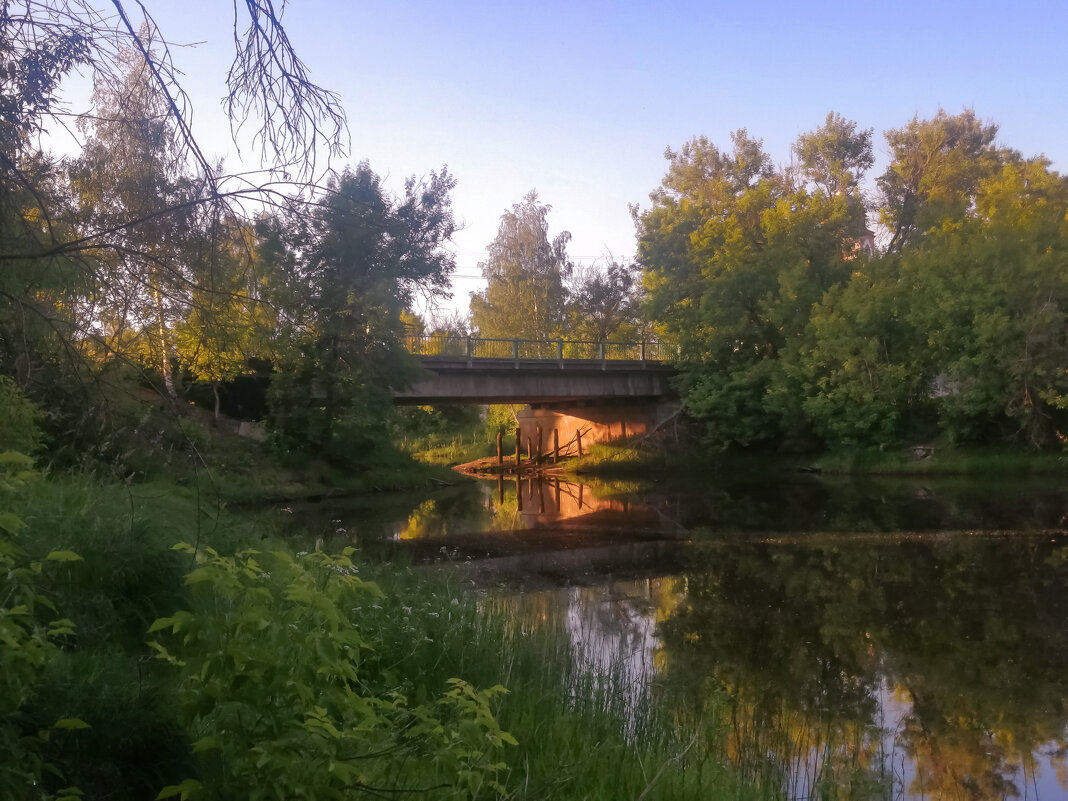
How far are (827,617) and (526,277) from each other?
43.4 metres

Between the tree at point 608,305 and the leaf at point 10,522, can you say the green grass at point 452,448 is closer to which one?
the tree at point 608,305

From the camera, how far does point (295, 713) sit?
309cm

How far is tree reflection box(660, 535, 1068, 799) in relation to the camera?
19.4ft

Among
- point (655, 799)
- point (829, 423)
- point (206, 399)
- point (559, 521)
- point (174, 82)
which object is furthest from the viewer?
point (829, 423)

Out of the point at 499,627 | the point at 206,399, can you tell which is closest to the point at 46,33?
the point at 499,627

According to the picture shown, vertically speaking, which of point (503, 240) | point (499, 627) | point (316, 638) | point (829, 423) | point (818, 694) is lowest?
point (818, 694)

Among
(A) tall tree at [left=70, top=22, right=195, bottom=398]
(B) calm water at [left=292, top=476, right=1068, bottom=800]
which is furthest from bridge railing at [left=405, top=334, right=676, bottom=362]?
(A) tall tree at [left=70, top=22, right=195, bottom=398]

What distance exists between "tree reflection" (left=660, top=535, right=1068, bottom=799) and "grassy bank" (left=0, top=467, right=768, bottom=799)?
925mm

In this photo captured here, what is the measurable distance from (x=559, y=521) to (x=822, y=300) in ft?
52.5

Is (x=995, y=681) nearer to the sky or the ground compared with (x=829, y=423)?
nearer to the ground

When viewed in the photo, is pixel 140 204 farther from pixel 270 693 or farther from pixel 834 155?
pixel 834 155

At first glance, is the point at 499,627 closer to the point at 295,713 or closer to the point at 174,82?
the point at 295,713

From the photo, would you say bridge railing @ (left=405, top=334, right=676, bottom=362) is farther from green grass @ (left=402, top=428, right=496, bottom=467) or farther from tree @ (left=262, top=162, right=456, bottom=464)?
green grass @ (left=402, top=428, right=496, bottom=467)

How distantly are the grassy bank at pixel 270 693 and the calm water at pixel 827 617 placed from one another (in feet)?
2.78
